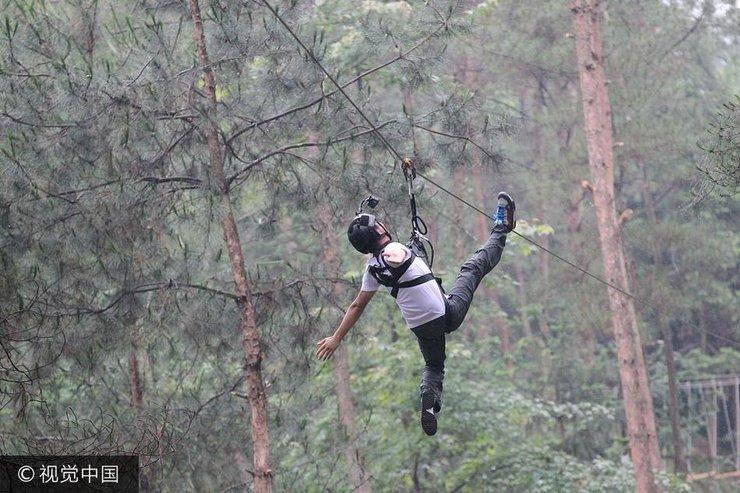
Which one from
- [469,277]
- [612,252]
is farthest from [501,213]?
[612,252]

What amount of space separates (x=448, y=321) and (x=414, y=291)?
1.30 feet

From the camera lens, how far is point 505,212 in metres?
6.98

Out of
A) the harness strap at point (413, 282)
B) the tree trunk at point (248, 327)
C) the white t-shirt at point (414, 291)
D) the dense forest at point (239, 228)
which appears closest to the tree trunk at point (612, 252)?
the dense forest at point (239, 228)

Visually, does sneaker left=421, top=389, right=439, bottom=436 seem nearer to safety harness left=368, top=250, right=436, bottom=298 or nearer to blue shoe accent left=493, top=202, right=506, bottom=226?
safety harness left=368, top=250, right=436, bottom=298

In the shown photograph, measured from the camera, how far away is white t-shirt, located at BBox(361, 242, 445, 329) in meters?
5.96

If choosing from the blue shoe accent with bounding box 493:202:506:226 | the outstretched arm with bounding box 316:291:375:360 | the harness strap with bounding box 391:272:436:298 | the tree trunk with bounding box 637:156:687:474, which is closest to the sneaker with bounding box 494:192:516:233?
the blue shoe accent with bounding box 493:202:506:226

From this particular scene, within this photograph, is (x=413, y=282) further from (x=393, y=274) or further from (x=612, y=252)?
(x=612, y=252)

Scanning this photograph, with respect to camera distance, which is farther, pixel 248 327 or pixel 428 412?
pixel 248 327

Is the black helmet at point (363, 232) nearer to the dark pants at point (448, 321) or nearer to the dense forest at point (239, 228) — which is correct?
the dark pants at point (448, 321)

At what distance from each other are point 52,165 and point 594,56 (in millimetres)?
8913

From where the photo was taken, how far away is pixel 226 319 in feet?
29.8

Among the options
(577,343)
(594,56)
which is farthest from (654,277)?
(594,56)

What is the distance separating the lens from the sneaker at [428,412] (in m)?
6.11

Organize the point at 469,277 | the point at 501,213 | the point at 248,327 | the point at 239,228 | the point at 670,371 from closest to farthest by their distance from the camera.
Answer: the point at 469,277
the point at 501,213
the point at 248,327
the point at 239,228
the point at 670,371
